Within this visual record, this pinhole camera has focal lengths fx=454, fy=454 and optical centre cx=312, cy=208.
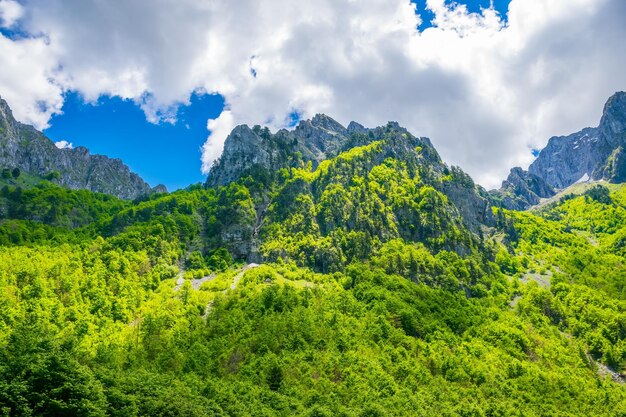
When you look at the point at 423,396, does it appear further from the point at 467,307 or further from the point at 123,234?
the point at 123,234

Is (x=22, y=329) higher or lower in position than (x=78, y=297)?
lower

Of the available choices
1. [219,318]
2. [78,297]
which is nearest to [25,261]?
[78,297]

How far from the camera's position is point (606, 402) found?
129750 millimetres

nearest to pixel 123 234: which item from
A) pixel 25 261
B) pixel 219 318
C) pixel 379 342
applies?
pixel 25 261

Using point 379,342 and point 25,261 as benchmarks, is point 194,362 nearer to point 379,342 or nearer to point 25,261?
point 379,342

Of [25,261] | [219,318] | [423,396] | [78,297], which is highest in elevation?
[25,261]

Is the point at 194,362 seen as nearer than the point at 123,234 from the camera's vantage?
Yes

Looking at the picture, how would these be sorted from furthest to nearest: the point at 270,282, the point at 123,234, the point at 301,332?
1. the point at 123,234
2. the point at 270,282
3. the point at 301,332

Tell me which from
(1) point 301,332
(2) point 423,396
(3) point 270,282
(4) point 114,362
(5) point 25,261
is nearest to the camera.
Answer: (4) point 114,362

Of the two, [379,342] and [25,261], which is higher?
[25,261]

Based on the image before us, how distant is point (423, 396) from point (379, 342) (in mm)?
28290

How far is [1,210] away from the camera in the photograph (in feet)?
648

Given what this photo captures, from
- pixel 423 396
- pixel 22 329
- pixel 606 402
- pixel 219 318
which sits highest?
pixel 219 318

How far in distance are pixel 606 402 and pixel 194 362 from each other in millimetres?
115812
